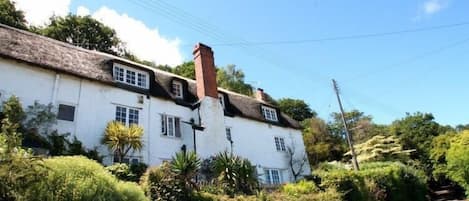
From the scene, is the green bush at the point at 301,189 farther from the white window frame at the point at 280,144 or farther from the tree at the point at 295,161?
the white window frame at the point at 280,144

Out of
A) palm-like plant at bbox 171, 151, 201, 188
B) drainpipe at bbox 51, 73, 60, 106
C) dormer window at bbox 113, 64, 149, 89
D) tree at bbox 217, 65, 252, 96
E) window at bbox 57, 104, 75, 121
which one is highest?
tree at bbox 217, 65, 252, 96

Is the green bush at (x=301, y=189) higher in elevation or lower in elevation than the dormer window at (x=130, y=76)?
lower

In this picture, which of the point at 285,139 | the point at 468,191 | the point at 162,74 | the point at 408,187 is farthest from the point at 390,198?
the point at 162,74

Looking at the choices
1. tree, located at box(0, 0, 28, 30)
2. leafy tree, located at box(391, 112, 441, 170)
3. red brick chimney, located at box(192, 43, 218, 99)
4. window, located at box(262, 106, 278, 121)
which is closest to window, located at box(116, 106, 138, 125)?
red brick chimney, located at box(192, 43, 218, 99)

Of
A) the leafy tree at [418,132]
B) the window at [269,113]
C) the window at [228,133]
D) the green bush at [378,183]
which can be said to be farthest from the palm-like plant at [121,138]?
the leafy tree at [418,132]

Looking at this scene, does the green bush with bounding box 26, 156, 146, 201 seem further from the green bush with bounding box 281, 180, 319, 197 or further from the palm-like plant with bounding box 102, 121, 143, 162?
the green bush with bounding box 281, 180, 319, 197

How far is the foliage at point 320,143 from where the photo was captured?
4241cm

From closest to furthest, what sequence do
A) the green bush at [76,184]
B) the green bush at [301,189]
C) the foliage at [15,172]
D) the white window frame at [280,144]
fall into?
1. the foliage at [15,172]
2. the green bush at [76,184]
3. the green bush at [301,189]
4. the white window frame at [280,144]

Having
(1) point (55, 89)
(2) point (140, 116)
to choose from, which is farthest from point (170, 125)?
(1) point (55, 89)

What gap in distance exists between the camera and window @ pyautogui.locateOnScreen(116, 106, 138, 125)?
797 inches

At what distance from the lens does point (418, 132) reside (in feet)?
144

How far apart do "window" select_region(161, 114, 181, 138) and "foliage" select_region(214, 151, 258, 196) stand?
579cm

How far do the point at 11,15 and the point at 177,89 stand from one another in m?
24.1

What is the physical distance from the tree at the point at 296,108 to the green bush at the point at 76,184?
50393mm
